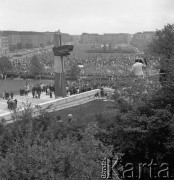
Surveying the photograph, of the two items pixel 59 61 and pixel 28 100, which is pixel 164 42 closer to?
pixel 59 61

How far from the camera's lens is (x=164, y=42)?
33.1 meters

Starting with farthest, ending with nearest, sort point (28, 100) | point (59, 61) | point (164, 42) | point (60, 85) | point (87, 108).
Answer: point (164, 42) < point (28, 100) < point (60, 85) < point (59, 61) < point (87, 108)

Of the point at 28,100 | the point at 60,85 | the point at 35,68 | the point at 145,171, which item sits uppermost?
the point at 60,85

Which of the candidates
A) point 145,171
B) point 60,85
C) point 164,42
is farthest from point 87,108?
point 145,171

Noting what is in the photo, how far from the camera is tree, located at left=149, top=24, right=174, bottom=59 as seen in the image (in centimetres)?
3266

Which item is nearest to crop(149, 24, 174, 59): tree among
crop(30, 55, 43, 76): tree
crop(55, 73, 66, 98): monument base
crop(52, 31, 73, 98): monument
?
crop(52, 31, 73, 98): monument

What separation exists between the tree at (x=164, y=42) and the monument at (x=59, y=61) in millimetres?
9475

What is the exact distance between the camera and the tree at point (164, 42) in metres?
32.7

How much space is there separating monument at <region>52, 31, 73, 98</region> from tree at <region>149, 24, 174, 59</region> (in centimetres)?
948

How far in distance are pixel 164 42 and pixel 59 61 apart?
11.2 m

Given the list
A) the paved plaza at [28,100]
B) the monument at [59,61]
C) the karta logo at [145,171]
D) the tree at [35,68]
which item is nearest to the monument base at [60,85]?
the monument at [59,61]

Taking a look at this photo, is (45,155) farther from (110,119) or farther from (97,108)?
(97,108)

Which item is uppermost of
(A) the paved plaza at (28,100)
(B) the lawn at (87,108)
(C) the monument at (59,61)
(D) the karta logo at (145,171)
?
(C) the monument at (59,61)

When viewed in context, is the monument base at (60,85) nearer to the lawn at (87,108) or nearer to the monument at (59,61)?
the monument at (59,61)
